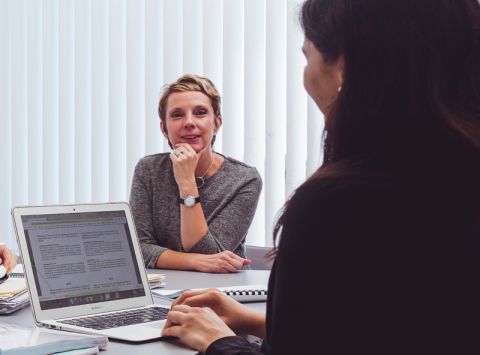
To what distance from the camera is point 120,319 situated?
1400 mm

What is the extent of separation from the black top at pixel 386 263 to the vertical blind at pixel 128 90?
2141 mm

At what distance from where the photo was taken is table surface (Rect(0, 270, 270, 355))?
1.20 metres

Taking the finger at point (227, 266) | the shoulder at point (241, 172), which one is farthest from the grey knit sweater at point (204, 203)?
the finger at point (227, 266)

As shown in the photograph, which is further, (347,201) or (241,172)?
(241,172)

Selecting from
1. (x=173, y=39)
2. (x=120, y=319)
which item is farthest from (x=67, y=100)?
(x=120, y=319)

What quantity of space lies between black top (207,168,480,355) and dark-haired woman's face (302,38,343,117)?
20cm

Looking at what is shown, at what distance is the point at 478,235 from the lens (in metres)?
0.89

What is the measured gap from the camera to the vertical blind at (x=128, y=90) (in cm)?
315

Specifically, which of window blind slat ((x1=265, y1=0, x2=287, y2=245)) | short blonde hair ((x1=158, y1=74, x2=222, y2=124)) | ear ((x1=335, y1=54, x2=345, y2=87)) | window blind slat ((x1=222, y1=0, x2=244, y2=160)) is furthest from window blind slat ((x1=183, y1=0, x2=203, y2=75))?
ear ((x1=335, y1=54, x2=345, y2=87))

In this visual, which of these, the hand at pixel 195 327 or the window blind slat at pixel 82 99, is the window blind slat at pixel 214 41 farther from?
the hand at pixel 195 327

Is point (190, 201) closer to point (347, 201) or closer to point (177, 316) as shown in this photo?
point (177, 316)

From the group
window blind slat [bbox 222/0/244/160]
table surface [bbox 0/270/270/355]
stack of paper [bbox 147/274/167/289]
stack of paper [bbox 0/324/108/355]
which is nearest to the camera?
stack of paper [bbox 0/324/108/355]

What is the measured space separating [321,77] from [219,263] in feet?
3.79

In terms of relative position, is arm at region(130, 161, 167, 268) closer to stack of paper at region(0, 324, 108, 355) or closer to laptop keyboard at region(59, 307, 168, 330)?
laptop keyboard at region(59, 307, 168, 330)
